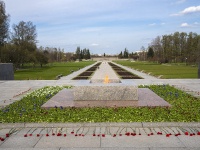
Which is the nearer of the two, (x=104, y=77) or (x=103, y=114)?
(x=103, y=114)

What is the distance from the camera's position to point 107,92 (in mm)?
8680

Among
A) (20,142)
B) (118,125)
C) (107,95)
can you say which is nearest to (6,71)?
(107,95)

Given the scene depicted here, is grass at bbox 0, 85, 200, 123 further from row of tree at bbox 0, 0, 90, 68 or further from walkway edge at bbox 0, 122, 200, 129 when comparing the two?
row of tree at bbox 0, 0, 90, 68

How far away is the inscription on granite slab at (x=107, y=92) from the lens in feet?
28.3

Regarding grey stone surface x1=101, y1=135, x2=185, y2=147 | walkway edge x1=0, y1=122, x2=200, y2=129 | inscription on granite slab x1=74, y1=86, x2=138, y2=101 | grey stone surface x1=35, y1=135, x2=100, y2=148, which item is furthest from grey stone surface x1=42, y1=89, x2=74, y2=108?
grey stone surface x1=101, y1=135, x2=185, y2=147

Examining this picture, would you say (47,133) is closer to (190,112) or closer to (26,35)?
(190,112)

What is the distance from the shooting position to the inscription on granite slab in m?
8.62

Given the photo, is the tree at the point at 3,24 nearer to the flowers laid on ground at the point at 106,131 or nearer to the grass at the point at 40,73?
the grass at the point at 40,73

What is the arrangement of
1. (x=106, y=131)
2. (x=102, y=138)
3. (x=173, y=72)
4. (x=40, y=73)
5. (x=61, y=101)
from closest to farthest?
(x=102, y=138) → (x=106, y=131) → (x=61, y=101) → (x=173, y=72) → (x=40, y=73)

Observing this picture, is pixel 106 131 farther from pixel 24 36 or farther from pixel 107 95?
pixel 24 36

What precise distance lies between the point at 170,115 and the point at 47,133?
11.9 ft

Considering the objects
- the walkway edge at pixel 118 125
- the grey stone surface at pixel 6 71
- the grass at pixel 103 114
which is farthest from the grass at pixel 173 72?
the walkway edge at pixel 118 125

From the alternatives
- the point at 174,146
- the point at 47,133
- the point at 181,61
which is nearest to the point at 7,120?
the point at 47,133

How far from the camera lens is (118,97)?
28.5ft
